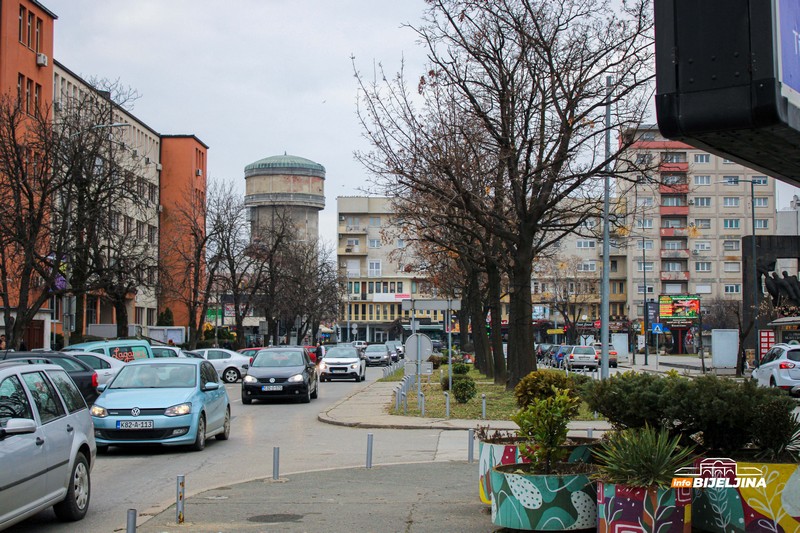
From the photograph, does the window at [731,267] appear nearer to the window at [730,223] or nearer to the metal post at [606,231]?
the window at [730,223]

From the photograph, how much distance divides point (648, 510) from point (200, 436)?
34.6ft

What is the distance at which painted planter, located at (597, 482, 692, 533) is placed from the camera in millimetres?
6695

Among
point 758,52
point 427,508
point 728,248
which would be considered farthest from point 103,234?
point 728,248

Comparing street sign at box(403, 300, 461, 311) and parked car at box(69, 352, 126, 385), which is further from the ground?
street sign at box(403, 300, 461, 311)

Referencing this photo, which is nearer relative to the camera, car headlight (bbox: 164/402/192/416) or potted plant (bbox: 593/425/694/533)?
potted plant (bbox: 593/425/694/533)

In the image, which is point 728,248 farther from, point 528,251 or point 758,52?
point 758,52

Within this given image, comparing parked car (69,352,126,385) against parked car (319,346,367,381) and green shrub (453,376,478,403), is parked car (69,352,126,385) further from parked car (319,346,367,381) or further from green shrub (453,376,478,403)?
parked car (319,346,367,381)

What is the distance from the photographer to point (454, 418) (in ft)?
69.6

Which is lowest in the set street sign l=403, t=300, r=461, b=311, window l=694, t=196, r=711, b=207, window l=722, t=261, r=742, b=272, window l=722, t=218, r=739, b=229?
street sign l=403, t=300, r=461, b=311

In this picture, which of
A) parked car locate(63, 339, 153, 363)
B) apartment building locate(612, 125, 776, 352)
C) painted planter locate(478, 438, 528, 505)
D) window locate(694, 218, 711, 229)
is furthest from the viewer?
window locate(694, 218, 711, 229)

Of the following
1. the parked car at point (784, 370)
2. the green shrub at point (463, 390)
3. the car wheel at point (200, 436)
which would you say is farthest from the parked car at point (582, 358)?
the car wheel at point (200, 436)

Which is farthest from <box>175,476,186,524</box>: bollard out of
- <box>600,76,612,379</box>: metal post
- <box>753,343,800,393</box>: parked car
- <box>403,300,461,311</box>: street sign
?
<box>753,343,800,393</box>: parked car

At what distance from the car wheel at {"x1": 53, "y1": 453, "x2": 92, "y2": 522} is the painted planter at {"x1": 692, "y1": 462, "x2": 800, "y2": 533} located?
5.90 m

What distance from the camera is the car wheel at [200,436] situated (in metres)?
15.8
